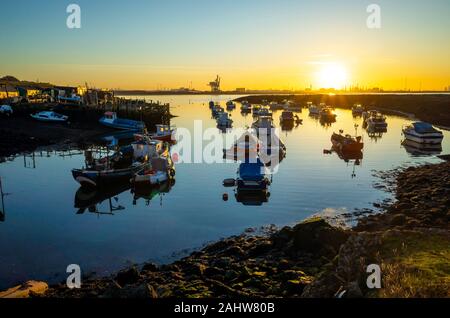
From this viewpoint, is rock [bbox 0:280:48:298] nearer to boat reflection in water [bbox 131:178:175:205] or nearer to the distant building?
boat reflection in water [bbox 131:178:175:205]

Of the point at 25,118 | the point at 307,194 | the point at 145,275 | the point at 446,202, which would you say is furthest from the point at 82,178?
the point at 25,118

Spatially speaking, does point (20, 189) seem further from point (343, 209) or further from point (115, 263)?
point (343, 209)

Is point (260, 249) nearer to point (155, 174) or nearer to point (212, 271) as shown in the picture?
point (212, 271)

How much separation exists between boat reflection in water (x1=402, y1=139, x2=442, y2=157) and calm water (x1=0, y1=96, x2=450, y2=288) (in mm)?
4694

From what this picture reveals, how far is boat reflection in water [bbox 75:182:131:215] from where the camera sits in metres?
26.3

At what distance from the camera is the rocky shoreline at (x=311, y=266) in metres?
10.0

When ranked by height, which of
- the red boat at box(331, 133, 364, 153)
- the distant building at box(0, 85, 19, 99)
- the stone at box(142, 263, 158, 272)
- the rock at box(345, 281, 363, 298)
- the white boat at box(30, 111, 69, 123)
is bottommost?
the stone at box(142, 263, 158, 272)

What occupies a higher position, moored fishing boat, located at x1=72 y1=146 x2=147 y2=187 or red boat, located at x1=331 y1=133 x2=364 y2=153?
red boat, located at x1=331 y1=133 x2=364 y2=153

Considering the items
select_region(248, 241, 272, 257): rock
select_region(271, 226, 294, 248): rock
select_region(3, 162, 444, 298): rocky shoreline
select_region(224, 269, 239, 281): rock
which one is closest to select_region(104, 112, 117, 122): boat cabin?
select_region(3, 162, 444, 298): rocky shoreline

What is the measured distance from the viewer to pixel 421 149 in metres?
48.7

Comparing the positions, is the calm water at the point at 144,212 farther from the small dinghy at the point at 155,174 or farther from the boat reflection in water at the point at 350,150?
the boat reflection in water at the point at 350,150

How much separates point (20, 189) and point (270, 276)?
24.9 m

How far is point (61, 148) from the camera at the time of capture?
4941 centimetres

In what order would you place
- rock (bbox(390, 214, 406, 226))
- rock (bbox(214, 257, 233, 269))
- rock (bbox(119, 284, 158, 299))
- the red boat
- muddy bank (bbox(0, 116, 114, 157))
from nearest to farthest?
1. rock (bbox(119, 284, 158, 299))
2. rock (bbox(214, 257, 233, 269))
3. rock (bbox(390, 214, 406, 226))
4. the red boat
5. muddy bank (bbox(0, 116, 114, 157))
